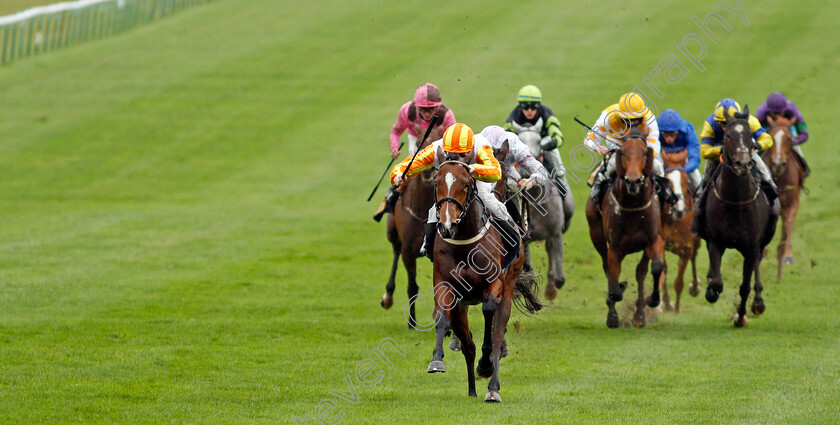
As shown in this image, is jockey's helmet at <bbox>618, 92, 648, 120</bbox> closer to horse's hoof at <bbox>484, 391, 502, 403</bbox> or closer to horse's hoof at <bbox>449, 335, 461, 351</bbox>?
horse's hoof at <bbox>449, 335, 461, 351</bbox>

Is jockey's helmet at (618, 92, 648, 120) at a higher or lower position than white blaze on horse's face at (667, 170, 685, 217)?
higher

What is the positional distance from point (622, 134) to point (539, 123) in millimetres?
1254

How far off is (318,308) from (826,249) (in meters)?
9.28

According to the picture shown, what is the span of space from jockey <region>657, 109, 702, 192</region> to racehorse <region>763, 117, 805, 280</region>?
2.92 meters

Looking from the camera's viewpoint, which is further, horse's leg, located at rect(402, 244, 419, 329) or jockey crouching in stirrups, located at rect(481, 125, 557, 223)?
horse's leg, located at rect(402, 244, 419, 329)

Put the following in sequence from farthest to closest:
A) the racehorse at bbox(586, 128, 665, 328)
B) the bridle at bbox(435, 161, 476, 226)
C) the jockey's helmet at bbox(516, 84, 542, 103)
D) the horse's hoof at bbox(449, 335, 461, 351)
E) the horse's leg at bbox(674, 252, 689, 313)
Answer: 1. the horse's leg at bbox(674, 252, 689, 313)
2. the jockey's helmet at bbox(516, 84, 542, 103)
3. the racehorse at bbox(586, 128, 665, 328)
4. the horse's hoof at bbox(449, 335, 461, 351)
5. the bridle at bbox(435, 161, 476, 226)

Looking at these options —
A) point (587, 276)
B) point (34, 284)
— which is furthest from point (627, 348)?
point (34, 284)

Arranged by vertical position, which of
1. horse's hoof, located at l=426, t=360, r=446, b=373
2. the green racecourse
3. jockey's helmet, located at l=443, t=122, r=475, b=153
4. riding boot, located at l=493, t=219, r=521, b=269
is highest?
jockey's helmet, located at l=443, t=122, r=475, b=153

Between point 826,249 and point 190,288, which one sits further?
point 826,249

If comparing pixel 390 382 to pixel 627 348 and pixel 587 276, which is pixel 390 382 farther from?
pixel 587 276

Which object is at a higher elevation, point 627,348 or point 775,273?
point 627,348

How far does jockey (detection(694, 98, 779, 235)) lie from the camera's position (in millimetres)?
11414

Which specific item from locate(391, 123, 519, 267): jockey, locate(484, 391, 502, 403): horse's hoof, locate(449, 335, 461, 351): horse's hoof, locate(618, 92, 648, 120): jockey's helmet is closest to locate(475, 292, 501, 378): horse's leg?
locate(484, 391, 502, 403): horse's hoof

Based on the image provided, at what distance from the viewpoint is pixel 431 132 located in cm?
1004
